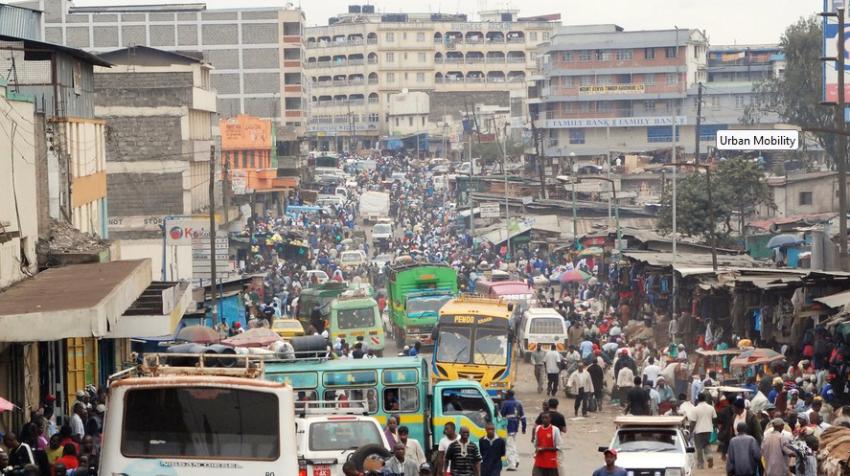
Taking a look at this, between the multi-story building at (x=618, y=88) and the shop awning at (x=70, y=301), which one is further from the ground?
the multi-story building at (x=618, y=88)

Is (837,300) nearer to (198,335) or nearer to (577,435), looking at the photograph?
(577,435)

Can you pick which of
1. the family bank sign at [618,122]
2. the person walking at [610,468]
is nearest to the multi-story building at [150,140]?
the person walking at [610,468]

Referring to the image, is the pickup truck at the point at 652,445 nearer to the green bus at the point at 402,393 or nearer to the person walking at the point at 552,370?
the green bus at the point at 402,393

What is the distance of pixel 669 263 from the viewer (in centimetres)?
3984

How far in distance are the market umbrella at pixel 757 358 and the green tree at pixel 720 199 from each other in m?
28.6

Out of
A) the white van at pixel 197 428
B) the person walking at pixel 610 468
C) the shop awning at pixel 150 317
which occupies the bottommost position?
the person walking at pixel 610 468

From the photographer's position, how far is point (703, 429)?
2247cm

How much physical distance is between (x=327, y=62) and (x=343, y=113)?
6170mm

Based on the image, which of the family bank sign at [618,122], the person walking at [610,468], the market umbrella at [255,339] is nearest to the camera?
the person walking at [610,468]

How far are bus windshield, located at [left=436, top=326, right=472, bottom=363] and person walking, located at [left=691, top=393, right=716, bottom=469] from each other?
893 cm

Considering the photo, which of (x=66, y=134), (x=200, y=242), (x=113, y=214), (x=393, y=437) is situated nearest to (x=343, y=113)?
(x=113, y=214)

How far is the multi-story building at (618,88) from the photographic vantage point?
4289 inches

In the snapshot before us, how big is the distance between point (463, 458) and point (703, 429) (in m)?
5.65

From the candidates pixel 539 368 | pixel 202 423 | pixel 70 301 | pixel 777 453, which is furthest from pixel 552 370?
pixel 202 423
